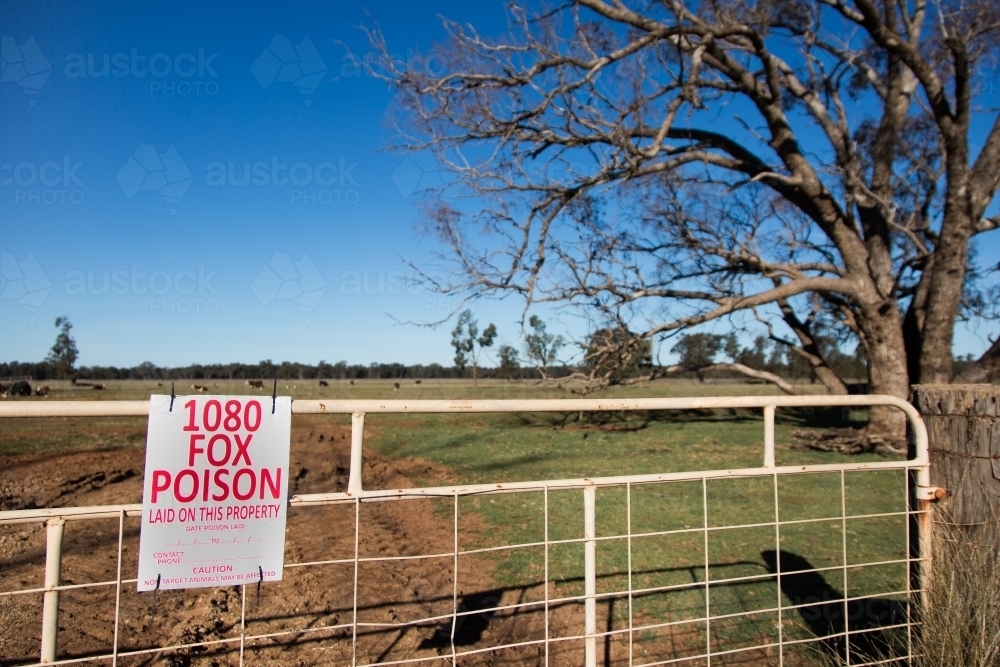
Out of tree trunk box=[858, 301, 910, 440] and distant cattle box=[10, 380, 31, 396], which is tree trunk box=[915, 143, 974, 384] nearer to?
tree trunk box=[858, 301, 910, 440]

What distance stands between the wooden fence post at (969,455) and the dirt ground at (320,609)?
1.35 meters

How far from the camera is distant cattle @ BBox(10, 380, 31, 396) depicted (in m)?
10.1

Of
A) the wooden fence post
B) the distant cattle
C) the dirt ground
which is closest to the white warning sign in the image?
the dirt ground

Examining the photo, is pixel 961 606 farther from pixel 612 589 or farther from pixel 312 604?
pixel 312 604

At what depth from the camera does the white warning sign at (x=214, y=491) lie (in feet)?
7.32

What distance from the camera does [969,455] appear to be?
313 centimetres

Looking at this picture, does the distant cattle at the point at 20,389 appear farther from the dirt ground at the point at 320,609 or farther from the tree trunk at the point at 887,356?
the tree trunk at the point at 887,356

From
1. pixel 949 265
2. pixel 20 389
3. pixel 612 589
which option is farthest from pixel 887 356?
pixel 20 389

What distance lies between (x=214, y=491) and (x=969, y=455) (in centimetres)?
333

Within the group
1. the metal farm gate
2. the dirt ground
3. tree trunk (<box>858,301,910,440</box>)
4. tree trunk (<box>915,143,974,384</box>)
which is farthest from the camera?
tree trunk (<box>858,301,910,440</box>)

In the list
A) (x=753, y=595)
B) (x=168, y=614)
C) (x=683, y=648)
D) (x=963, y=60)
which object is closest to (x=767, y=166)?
(x=963, y=60)

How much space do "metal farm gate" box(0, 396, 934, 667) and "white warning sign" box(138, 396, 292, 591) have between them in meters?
0.08

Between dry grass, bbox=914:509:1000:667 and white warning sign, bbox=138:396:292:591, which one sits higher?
white warning sign, bbox=138:396:292:591

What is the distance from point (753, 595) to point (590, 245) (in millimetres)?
10709
